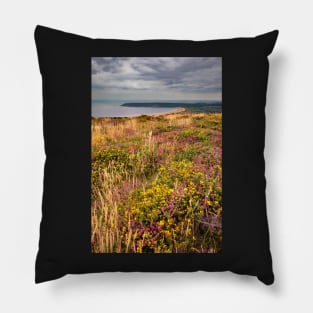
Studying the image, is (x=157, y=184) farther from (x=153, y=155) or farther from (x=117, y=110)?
(x=117, y=110)

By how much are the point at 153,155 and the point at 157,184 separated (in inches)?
4.0

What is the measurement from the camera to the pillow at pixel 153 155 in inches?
57.4

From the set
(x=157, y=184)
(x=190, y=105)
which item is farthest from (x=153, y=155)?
(x=190, y=105)

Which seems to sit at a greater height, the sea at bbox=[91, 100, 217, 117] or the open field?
the sea at bbox=[91, 100, 217, 117]

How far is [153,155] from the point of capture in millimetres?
1527

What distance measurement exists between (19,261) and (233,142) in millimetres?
910

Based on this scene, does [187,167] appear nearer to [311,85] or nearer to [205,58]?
[205,58]

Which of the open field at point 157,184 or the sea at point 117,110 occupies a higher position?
the sea at point 117,110

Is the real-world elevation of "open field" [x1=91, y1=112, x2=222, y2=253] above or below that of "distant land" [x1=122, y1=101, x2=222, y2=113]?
below

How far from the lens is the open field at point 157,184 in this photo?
1.48 meters

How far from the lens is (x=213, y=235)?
149cm

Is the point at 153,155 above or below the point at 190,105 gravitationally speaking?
below

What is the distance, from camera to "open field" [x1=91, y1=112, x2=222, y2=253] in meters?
1.48

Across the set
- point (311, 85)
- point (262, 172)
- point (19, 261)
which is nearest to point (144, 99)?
point (262, 172)
